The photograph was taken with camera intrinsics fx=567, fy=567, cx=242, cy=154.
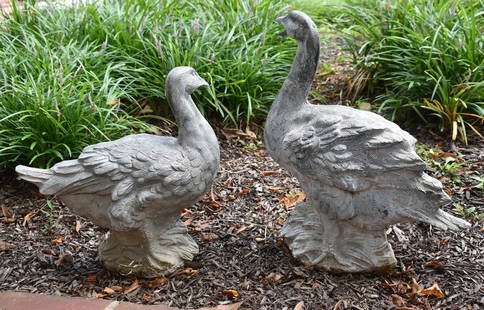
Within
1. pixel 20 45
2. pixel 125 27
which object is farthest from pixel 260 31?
pixel 20 45

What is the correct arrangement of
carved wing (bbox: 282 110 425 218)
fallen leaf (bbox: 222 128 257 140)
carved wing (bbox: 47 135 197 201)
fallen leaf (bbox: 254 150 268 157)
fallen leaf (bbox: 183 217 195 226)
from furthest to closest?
fallen leaf (bbox: 222 128 257 140) → fallen leaf (bbox: 254 150 268 157) → fallen leaf (bbox: 183 217 195 226) → carved wing (bbox: 47 135 197 201) → carved wing (bbox: 282 110 425 218)

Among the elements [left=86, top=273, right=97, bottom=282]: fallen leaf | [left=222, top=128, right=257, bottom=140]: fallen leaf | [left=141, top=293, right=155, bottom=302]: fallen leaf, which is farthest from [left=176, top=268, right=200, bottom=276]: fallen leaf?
[left=222, top=128, right=257, bottom=140]: fallen leaf

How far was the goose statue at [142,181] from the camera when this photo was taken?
2.81 m

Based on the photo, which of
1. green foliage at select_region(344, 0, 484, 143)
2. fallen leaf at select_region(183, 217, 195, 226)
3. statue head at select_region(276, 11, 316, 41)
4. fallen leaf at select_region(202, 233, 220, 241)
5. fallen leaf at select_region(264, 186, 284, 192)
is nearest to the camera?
statue head at select_region(276, 11, 316, 41)

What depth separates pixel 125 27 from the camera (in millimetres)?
5148

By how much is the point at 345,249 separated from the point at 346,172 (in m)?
0.53

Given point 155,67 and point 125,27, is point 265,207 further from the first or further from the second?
point 125,27

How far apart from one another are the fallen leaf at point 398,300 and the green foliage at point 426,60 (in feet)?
6.34

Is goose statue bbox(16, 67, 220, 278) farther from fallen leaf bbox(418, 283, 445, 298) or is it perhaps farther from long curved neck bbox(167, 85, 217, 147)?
fallen leaf bbox(418, 283, 445, 298)

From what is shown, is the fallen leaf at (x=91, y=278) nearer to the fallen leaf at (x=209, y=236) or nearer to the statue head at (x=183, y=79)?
the fallen leaf at (x=209, y=236)

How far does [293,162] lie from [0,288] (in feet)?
5.91

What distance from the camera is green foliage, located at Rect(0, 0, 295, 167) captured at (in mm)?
4125

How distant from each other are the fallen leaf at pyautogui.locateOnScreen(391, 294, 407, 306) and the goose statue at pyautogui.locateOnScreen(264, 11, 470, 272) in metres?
0.18

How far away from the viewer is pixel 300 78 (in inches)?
118
